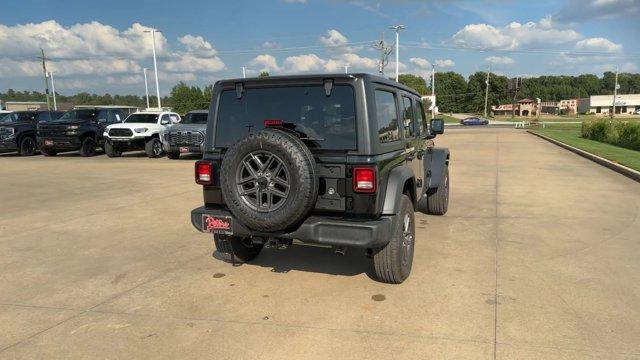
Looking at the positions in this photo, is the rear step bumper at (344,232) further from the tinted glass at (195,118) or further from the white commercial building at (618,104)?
the white commercial building at (618,104)

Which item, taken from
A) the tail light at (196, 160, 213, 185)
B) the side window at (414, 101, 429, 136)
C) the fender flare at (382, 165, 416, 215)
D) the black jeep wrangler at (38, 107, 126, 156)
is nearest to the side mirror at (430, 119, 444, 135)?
the side window at (414, 101, 429, 136)

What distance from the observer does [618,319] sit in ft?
11.6

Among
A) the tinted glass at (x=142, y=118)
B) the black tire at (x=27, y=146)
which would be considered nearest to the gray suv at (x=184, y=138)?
the tinted glass at (x=142, y=118)

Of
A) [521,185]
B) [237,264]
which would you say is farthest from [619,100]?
[237,264]

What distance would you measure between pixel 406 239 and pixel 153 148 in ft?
49.3

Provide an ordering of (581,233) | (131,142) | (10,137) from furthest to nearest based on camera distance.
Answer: (10,137), (131,142), (581,233)

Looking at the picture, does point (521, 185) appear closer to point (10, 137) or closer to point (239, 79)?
point (239, 79)

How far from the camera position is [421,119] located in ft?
19.9

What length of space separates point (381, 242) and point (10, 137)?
20.4 m

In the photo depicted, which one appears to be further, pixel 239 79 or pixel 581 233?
pixel 581 233

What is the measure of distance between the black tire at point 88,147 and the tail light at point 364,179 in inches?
684

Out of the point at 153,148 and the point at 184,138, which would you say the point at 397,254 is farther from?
the point at 153,148

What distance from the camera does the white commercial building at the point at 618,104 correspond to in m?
121

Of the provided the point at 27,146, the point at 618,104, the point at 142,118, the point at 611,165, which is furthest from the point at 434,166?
the point at 618,104
